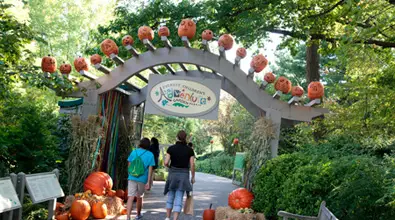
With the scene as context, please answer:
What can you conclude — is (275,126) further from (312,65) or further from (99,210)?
(312,65)

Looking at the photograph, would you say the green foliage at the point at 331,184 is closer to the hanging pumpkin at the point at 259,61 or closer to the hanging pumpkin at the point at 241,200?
the hanging pumpkin at the point at 241,200

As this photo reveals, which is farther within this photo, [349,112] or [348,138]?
[349,112]

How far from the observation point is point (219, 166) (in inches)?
1078

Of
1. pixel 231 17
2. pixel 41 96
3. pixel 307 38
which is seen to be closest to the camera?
pixel 307 38

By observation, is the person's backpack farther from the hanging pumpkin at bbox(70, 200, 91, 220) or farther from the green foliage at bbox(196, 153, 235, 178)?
the green foliage at bbox(196, 153, 235, 178)

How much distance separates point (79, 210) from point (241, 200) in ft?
9.52

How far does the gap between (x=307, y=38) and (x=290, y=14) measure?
1.00 m

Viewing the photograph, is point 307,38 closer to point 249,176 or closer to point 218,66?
point 218,66

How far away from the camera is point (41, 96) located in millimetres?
19703

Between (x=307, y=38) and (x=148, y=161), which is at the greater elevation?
(x=307, y=38)

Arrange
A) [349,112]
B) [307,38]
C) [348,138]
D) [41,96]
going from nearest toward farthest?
1. [348,138]
2. [349,112]
3. [307,38]
4. [41,96]

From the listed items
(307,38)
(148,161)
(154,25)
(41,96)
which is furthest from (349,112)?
(41,96)

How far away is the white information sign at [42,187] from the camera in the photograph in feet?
20.8

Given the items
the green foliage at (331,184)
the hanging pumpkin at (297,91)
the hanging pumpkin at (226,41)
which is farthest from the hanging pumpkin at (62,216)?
the hanging pumpkin at (297,91)
